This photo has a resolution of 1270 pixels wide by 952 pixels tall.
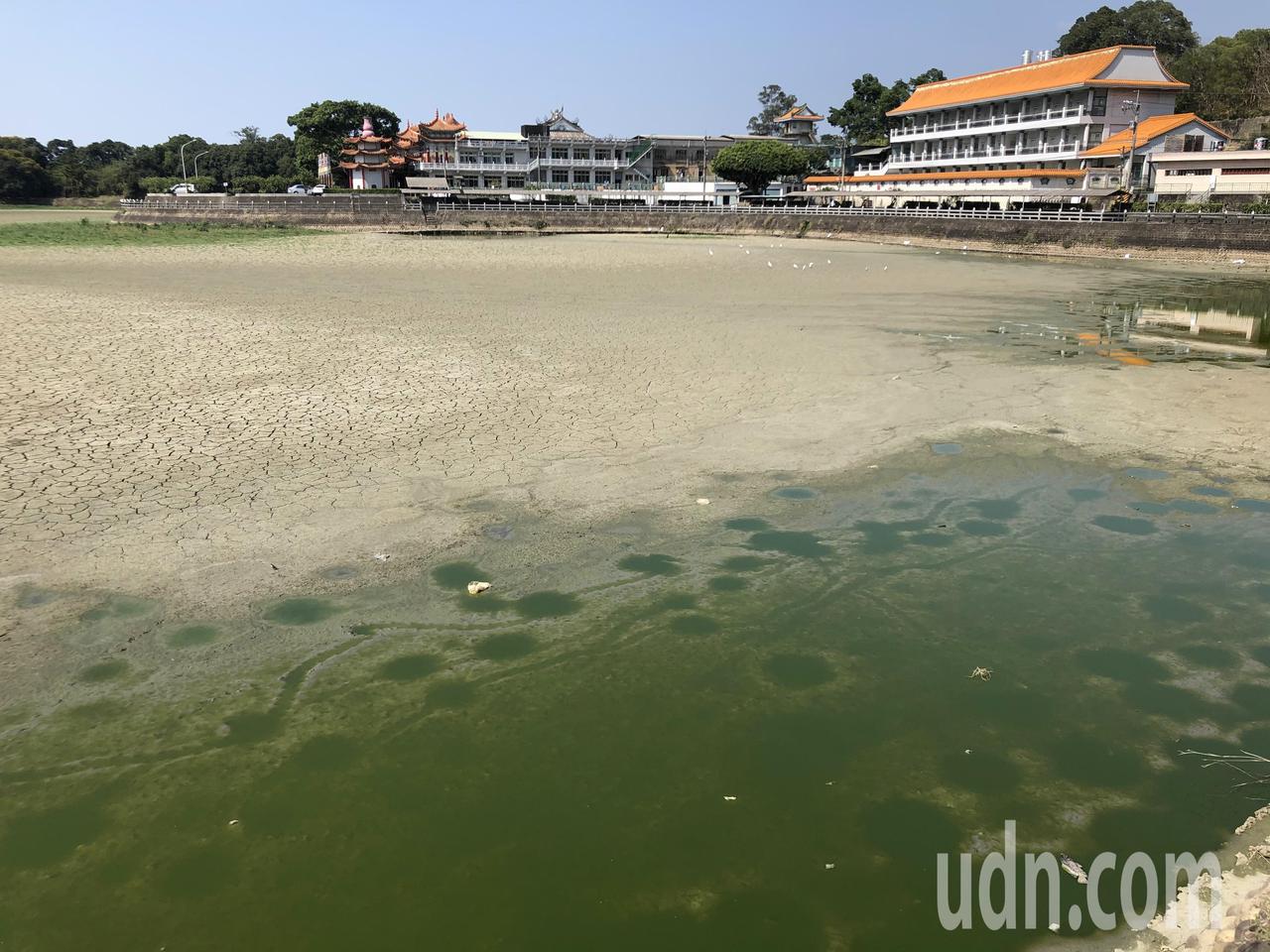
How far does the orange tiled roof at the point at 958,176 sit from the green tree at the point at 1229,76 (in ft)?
48.9

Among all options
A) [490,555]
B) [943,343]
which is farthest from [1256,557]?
[943,343]

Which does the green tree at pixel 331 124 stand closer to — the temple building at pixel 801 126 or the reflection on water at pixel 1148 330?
the temple building at pixel 801 126

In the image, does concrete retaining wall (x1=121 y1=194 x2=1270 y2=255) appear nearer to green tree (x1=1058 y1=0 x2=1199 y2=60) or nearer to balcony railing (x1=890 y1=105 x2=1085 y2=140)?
balcony railing (x1=890 y1=105 x2=1085 y2=140)

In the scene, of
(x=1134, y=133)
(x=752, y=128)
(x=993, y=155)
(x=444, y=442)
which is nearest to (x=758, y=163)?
(x=993, y=155)

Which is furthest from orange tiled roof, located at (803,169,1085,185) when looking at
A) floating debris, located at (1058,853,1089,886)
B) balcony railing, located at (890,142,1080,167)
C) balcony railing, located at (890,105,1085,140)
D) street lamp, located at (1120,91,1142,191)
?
floating debris, located at (1058,853,1089,886)

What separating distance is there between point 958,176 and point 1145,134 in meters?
13.5

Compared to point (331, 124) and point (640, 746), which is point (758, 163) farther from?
point (640, 746)

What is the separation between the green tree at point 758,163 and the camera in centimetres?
7538

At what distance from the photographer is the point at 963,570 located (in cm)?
728

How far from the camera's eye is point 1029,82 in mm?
62625

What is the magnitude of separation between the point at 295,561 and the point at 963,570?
18.0 feet

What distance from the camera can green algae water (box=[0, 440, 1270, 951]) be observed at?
12.6ft

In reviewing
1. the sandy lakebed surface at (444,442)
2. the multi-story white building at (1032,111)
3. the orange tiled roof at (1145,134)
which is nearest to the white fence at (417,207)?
the orange tiled roof at (1145,134)

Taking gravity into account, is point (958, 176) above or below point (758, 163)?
below
